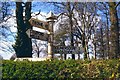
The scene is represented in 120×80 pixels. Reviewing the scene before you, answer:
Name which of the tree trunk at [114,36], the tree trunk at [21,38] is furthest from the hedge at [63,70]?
the tree trunk at [21,38]

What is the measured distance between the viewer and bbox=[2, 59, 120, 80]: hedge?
10445 mm

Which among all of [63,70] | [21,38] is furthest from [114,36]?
[21,38]

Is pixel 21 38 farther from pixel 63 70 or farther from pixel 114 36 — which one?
pixel 63 70

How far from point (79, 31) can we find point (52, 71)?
47.9ft

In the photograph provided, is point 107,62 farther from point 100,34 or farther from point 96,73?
point 100,34

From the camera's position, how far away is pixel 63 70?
10.5 metres

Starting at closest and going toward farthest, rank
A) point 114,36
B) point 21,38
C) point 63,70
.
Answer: point 63,70
point 114,36
point 21,38

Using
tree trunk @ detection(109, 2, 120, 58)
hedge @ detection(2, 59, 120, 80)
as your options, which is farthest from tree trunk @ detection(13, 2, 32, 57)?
hedge @ detection(2, 59, 120, 80)

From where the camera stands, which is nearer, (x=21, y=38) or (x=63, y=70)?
(x=63, y=70)

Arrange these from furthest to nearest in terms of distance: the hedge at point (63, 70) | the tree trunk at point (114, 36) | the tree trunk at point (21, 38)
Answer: the tree trunk at point (21, 38) < the tree trunk at point (114, 36) < the hedge at point (63, 70)

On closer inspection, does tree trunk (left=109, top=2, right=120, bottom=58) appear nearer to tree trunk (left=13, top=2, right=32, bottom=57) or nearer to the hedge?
the hedge

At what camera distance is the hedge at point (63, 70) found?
411 inches

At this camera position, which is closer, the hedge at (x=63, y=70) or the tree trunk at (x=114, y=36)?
the hedge at (x=63, y=70)

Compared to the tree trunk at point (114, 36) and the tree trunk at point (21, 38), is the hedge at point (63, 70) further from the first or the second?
the tree trunk at point (21, 38)
